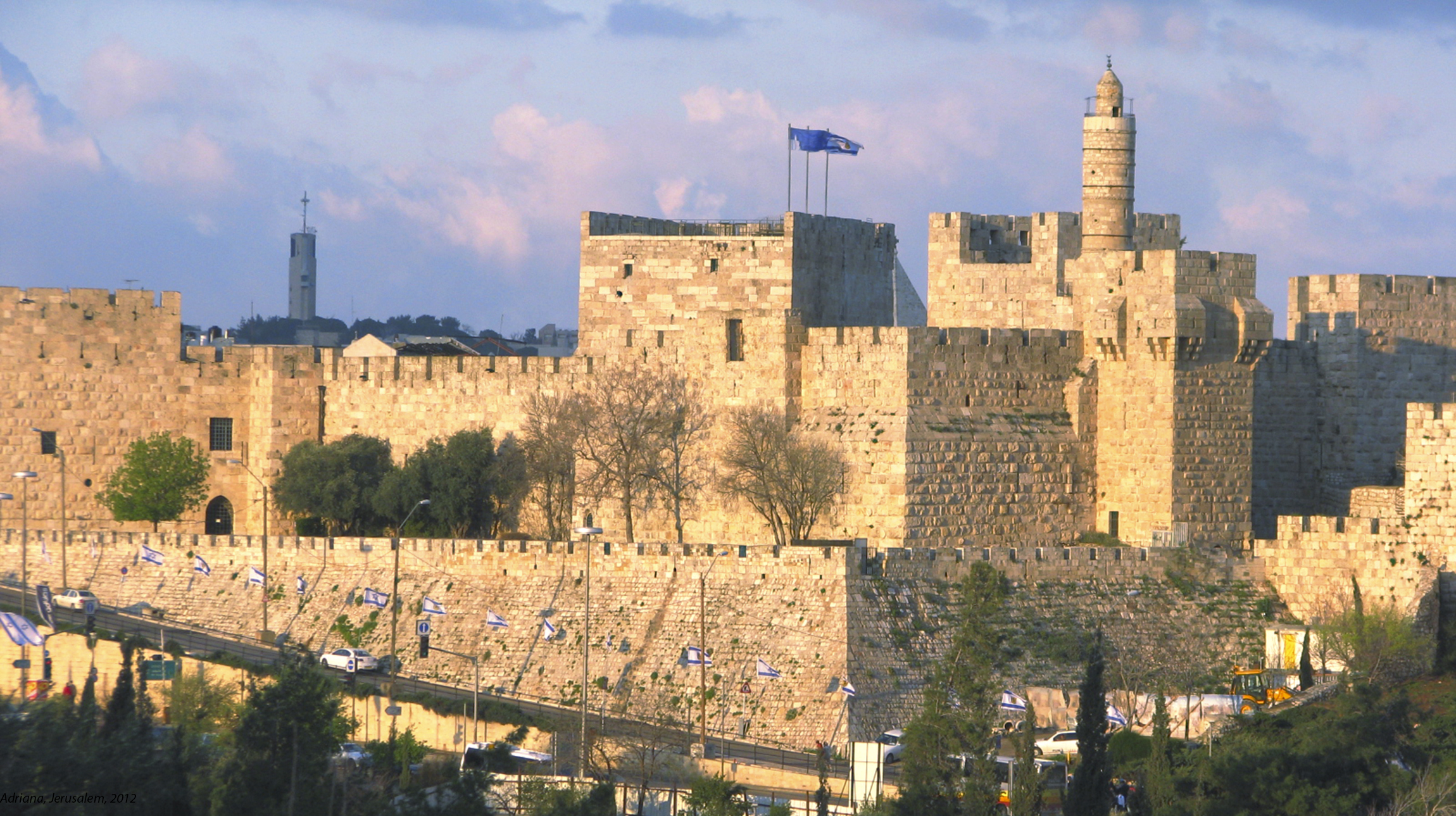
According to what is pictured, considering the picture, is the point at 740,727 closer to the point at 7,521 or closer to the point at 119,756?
the point at 119,756

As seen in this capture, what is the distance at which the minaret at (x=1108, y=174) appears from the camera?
187 ft

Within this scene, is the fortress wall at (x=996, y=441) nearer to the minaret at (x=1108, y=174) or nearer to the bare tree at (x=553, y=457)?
the minaret at (x=1108, y=174)

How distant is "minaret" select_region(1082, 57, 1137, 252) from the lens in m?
57.1

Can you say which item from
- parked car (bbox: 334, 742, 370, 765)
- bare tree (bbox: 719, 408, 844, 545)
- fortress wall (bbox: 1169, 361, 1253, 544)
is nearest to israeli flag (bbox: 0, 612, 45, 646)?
parked car (bbox: 334, 742, 370, 765)

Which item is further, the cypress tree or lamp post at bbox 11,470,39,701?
lamp post at bbox 11,470,39,701

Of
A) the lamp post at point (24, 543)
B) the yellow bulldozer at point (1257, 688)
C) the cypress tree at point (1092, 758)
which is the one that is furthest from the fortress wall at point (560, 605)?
the yellow bulldozer at point (1257, 688)

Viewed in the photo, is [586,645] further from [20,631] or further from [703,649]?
[20,631]

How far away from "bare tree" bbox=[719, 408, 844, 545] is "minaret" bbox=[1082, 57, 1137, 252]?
781 cm

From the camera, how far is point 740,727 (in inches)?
1844

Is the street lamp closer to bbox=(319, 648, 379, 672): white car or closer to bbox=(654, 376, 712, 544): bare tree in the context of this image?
bbox=(319, 648, 379, 672): white car

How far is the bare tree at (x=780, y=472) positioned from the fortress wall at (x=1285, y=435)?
31.1 feet

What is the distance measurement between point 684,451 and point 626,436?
1.28 metres

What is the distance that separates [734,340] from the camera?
183 ft

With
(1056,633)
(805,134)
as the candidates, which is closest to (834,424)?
(1056,633)
